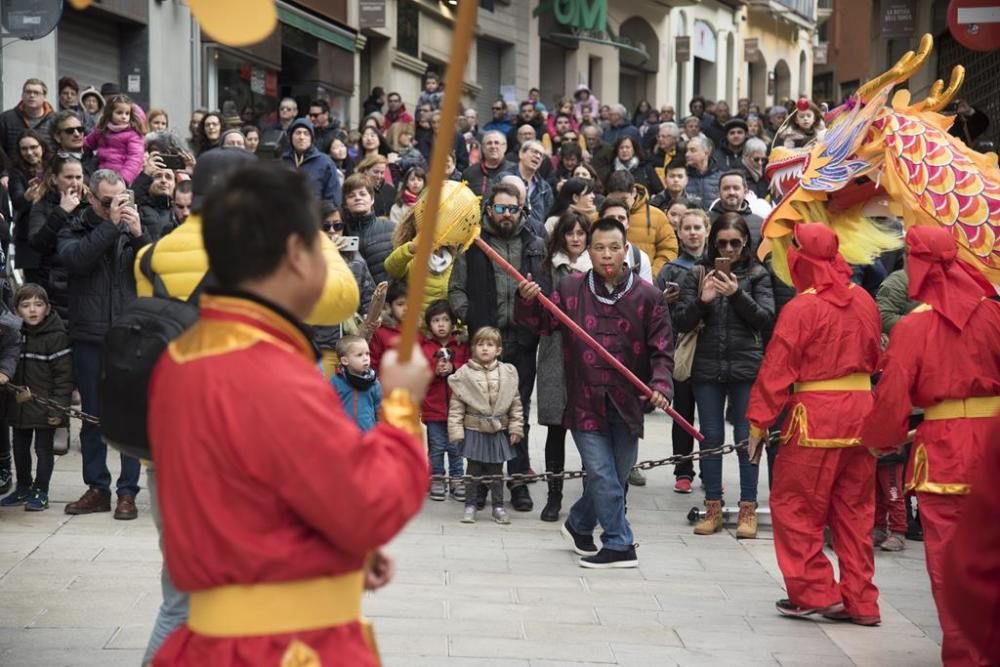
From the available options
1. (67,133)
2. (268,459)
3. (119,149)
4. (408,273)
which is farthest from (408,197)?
(268,459)

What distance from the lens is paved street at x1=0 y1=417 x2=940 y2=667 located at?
262 inches

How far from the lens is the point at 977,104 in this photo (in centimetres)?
1717

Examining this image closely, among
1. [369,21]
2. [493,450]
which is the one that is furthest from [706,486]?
[369,21]

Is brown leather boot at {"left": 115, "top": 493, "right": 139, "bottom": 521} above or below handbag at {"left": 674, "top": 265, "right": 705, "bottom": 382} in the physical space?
below

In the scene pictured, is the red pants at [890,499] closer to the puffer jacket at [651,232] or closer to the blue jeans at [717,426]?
the blue jeans at [717,426]

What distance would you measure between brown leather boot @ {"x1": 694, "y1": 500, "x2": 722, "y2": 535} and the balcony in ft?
150

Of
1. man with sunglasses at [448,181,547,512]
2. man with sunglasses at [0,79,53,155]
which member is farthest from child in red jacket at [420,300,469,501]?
A: man with sunglasses at [0,79,53,155]

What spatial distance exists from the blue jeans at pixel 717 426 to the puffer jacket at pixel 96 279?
3.32 m

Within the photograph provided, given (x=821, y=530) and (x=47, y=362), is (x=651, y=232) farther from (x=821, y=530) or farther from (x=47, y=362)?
(x=821, y=530)

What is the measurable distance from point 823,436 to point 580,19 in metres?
33.5

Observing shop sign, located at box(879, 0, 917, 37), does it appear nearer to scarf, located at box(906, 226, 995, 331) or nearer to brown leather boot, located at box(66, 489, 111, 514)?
brown leather boot, located at box(66, 489, 111, 514)

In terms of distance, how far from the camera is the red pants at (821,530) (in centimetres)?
741

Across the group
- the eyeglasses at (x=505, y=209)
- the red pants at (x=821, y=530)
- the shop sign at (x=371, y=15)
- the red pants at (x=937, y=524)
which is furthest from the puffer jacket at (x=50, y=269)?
the shop sign at (x=371, y=15)

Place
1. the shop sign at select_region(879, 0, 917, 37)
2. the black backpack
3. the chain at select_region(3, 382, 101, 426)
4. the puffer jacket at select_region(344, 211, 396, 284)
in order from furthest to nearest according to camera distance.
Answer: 1. the shop sign at select_region(879, 0, 917, 37)
2. the puffer jacket at select_region(344, 211, 396, 284)
3. the chain at select_region(3, 382, 101, 426)
4. the black backpack
